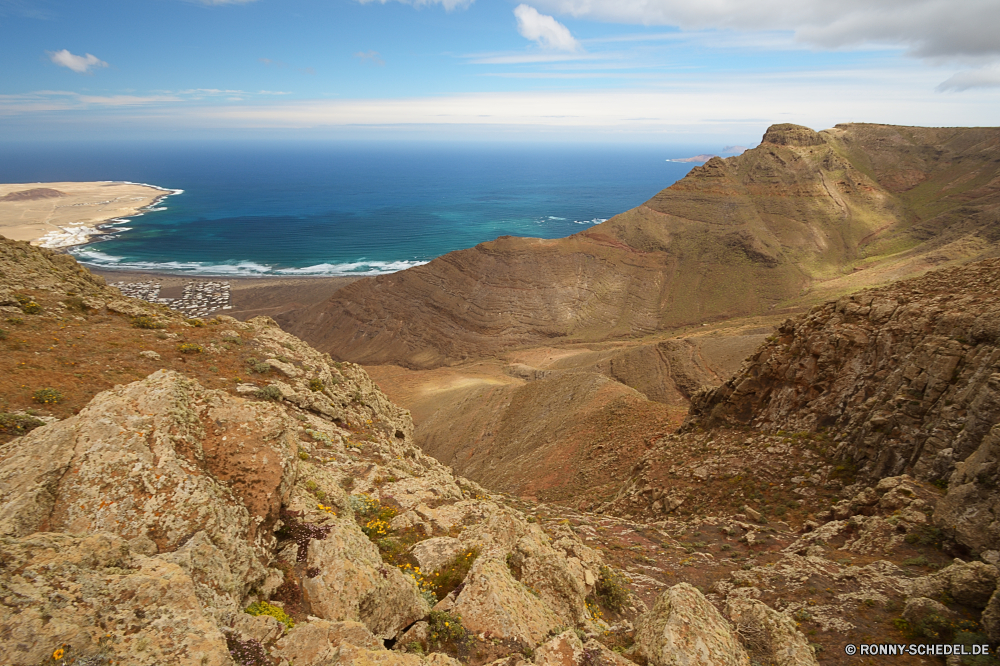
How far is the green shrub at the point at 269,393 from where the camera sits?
13471 mm

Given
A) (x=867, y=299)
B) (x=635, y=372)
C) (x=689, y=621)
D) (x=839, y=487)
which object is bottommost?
(x=635, y=372)

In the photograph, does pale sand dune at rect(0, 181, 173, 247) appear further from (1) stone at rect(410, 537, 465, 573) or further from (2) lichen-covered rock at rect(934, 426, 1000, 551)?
(2) lichen-covered rock at rect(934, 426, 1000, 551)

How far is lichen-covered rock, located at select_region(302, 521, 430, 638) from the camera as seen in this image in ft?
22.6

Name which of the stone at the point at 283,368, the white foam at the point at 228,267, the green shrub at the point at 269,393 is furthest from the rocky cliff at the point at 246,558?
the white foam at the point at 228,267

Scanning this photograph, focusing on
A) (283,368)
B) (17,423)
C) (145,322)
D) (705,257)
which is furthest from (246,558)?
(705,257)

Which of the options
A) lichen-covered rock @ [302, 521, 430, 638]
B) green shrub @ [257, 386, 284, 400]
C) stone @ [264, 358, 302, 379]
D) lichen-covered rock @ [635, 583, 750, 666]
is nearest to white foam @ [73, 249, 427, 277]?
stone @ [264, 358, 302, 379]

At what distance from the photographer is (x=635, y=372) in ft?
140

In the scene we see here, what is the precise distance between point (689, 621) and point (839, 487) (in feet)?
33.1

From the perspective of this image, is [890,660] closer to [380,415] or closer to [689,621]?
[689,621]

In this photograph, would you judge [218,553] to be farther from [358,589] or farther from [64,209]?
[64,209]

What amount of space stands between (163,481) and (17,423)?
17.6 ft

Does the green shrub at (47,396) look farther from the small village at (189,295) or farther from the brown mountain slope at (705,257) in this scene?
the small village at (189,295)

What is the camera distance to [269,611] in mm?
6508

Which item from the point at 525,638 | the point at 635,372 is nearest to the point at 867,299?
the point at 525,638
